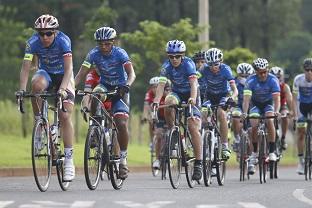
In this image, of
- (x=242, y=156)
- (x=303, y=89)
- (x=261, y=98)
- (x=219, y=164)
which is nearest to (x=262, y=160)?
(x=242, y=156)

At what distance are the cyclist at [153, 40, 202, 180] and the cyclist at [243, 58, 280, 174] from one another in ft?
11.9

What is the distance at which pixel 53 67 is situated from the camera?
1689 cm

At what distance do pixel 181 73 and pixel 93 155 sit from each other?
109 inches

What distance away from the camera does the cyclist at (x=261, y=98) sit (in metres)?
22.8

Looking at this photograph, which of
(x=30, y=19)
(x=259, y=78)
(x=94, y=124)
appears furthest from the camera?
(x=30, y=19)

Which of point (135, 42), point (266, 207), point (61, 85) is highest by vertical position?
point (135, 42)

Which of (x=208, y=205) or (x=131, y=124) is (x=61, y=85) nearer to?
(x=208, y=205)

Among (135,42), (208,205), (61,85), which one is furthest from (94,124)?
(135,42)

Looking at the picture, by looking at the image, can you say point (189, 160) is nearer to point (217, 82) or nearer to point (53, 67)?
point (53, 67)

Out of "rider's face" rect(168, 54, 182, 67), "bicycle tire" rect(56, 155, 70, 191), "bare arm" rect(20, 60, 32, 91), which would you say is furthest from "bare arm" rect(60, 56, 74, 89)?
"rider's face" rect(168, 54, 182, 67)

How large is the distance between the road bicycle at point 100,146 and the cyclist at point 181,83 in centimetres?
119

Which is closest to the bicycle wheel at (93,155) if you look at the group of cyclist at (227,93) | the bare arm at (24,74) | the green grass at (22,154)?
the bare arm at (24,74)

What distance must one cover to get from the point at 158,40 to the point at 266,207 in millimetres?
24499

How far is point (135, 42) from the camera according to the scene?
38.7m
